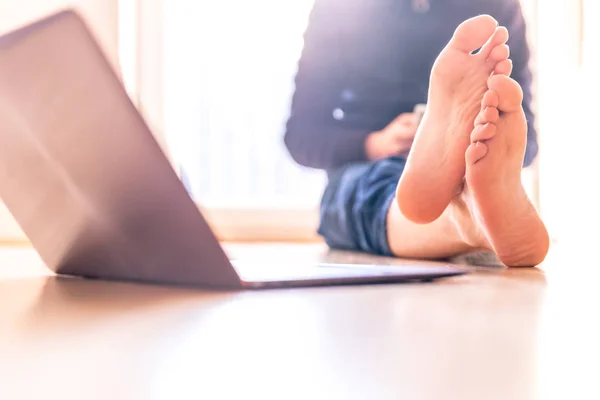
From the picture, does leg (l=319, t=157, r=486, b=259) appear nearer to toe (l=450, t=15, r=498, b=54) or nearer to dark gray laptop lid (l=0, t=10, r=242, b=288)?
toe (l=450, t=15, r=498, b=54)

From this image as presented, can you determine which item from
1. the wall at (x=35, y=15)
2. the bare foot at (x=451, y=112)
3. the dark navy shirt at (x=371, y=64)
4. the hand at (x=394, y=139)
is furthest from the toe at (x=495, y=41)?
the wall at (x=35, y=15)

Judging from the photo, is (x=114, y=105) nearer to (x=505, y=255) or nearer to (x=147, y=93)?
(x=505, y=255)

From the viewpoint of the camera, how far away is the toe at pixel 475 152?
0.65 meters

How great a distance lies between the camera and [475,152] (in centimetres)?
65

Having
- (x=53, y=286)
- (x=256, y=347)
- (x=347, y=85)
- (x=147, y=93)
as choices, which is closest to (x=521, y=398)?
(x=256, y=347)

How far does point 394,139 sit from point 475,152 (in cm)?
58

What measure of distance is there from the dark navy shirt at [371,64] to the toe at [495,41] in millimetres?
648

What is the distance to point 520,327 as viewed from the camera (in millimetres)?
346

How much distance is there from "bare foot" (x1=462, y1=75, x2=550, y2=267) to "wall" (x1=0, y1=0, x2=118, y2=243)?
1170 mm

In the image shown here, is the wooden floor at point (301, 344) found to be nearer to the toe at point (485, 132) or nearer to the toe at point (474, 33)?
the toe at point (485, 132)

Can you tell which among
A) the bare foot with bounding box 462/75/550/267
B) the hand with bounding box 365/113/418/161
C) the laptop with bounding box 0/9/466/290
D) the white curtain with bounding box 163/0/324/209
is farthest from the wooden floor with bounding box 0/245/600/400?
the white curtain with bounding box 163/0/324/209

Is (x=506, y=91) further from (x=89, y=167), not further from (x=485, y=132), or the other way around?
(x=89, y=167)

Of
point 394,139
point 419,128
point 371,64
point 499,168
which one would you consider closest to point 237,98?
point 371,64

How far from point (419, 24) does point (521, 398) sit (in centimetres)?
133
